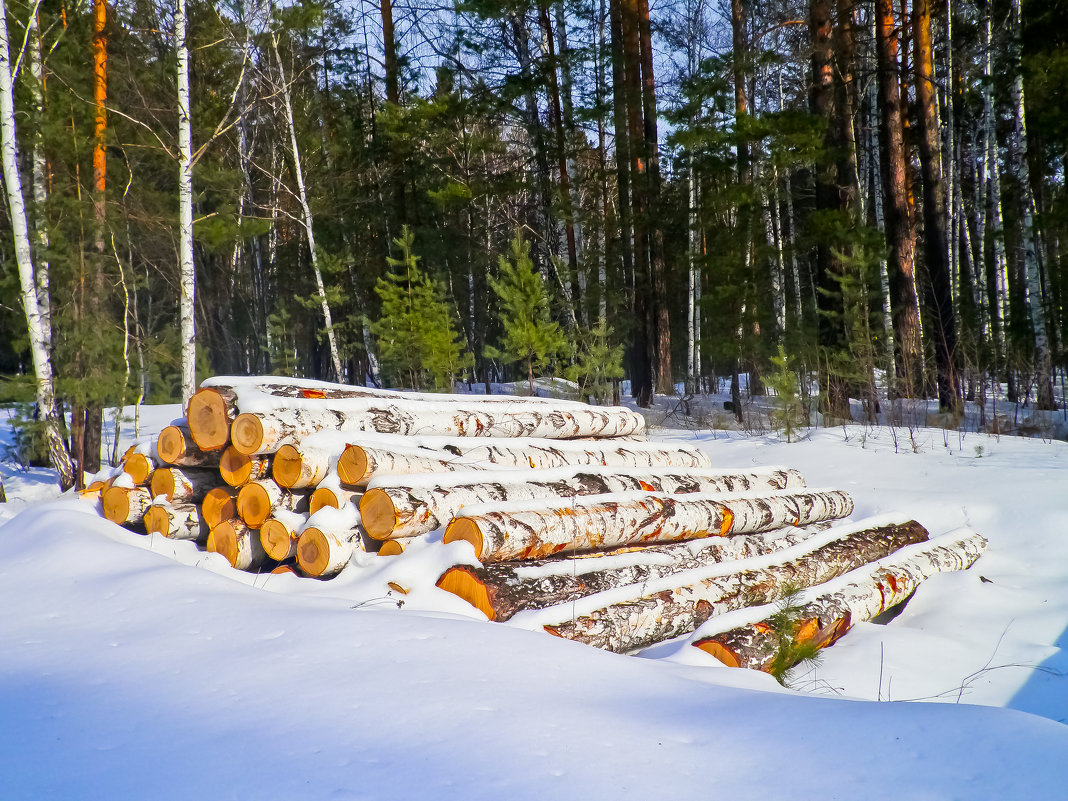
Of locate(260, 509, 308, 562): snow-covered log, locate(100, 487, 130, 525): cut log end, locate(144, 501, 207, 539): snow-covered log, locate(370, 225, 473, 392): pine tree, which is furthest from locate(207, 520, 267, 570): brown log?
locate(370, 225, 473, 392): pine tree

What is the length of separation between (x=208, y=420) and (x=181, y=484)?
1.95ft

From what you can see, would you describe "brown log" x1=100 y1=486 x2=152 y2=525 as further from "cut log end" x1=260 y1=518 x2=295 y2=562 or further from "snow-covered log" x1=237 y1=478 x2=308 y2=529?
"cut log end" x1=260 y1=518 x2=295 y2=562

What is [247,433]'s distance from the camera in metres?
4.26

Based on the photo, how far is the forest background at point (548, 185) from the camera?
9836 mm

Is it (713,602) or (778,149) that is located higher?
(778,149)

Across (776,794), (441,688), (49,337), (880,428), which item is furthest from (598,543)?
(49,337)

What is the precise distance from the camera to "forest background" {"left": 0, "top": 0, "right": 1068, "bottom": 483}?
32.3 feet

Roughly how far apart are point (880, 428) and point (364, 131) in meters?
15.9

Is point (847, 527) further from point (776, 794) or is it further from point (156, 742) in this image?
point (156, 742)

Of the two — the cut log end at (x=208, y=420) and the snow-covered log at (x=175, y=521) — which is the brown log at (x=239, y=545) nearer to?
the snow-covered log at (x=175, y=521)

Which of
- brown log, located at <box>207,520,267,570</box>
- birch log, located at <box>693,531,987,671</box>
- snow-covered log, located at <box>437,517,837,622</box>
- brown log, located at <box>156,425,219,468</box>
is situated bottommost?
birch log, located at <box>693,531,987,671</box>

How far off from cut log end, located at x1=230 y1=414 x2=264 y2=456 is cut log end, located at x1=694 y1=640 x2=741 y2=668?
2.65 metres

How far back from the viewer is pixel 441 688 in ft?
7.46

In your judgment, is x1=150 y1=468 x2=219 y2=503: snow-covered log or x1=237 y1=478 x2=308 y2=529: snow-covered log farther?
x1=150 y1=468 x2=219 y2=503: snow-covered log
